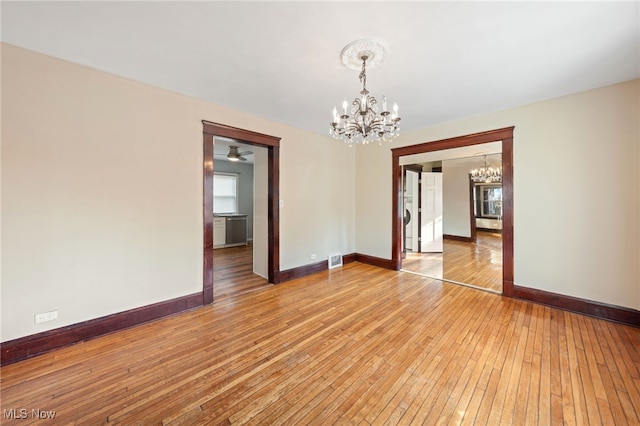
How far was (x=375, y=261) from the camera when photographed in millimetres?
4957

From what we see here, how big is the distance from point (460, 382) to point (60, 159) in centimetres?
389

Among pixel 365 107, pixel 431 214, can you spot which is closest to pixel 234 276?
pixel 365 107

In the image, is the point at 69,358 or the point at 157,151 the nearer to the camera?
the point at 69,358

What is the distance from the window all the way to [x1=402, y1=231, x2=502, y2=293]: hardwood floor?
5.56 meters

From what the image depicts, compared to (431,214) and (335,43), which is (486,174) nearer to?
(431,214)

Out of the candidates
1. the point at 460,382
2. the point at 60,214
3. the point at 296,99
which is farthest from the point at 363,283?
the point at 60,214

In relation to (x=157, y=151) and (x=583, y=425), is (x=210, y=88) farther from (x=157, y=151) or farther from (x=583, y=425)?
(x=583, y=425)

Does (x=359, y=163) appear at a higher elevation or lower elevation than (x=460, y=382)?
higher

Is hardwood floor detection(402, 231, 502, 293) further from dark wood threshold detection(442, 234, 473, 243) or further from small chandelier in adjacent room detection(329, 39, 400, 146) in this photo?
small chandelier in adjacent room detection(329, 39, 400, 146)

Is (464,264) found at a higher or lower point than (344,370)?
higher

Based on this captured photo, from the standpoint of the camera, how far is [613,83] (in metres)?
2.64

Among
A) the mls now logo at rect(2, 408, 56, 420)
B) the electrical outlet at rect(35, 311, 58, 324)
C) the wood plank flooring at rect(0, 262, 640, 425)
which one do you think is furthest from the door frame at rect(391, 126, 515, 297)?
the electrical outlet at rect(35, 311, 58, 324)

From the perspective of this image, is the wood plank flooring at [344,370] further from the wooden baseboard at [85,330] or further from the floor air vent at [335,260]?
the floor air vent at [335,260]

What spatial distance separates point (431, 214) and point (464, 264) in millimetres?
1760
